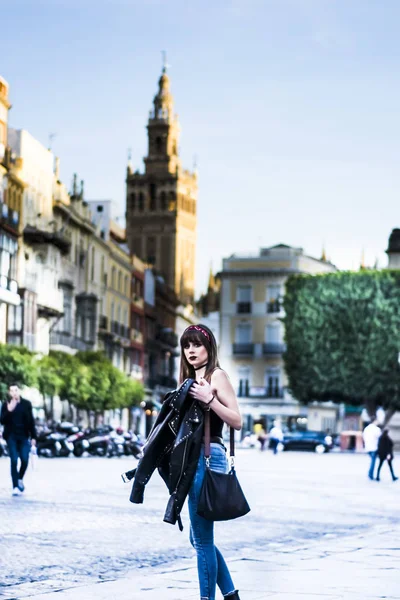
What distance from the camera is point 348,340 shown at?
2867 inches

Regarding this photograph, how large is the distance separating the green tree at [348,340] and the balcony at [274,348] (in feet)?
74.8

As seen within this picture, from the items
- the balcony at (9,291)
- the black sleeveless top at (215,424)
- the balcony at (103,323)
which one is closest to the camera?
the black sleeveless top at (215,424)

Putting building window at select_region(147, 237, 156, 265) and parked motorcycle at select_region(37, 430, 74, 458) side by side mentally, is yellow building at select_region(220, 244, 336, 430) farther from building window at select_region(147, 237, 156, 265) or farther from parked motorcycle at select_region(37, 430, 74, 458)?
parked motorcycle at select_region(37, 430, 74, 458)

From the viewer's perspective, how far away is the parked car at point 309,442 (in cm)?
7100

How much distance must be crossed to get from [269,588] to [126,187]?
14541cm

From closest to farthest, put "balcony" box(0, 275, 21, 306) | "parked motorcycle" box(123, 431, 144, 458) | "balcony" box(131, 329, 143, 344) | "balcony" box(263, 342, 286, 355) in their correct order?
"parked motorcycle" box(123, 431, 144, 458) → "balcony" box(0, 275, 21, 306) → "balcony" box(131, 329, 143, 344) → "balcony" box(263, 342, 286, 355)

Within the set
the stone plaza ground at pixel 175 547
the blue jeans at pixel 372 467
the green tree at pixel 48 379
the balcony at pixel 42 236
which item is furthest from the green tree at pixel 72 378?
the stone plaza ground at pixel 175 547

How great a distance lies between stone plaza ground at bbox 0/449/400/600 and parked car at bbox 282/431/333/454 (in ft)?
155

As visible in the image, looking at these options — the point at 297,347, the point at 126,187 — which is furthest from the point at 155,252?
the point at 297,347

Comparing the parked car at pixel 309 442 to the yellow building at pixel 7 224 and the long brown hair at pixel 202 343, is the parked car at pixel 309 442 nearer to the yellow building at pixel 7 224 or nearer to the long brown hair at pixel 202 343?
the yellow building at pixel 7 224

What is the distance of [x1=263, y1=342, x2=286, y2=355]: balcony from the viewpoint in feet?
324

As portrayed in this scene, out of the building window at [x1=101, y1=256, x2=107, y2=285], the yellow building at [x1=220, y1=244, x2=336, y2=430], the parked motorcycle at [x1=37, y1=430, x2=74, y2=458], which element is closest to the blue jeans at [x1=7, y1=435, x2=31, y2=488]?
the parked motorcycle at [x1=37, y1=430, x2=74, y2=458]

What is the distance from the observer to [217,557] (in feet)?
25.0

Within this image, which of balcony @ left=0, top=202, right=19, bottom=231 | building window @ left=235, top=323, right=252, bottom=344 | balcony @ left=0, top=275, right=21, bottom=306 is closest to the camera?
balcony @ left=0, top=275, right=21, bottom=306
